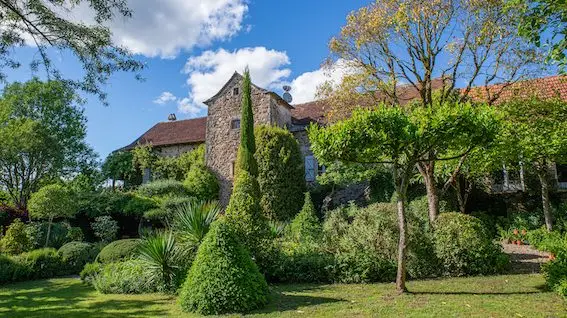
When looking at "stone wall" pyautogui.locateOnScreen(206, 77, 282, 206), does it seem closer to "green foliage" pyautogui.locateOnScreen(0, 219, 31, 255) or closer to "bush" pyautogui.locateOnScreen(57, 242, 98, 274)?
"bush" pyautogui.locateOnScreen(57, 242, 98, 274)

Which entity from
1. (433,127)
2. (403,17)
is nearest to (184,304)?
(433,127)

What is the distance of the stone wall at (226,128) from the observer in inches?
917

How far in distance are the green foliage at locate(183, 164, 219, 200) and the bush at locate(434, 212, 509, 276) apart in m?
16.1

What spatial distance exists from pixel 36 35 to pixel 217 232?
18.5 feet

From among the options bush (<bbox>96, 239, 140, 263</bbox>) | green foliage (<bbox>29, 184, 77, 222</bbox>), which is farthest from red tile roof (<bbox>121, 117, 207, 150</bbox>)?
Result: bush (<bbox>96, 239, 140, 263</bbox>)

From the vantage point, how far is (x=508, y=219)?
17359mm

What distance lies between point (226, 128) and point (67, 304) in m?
16.7

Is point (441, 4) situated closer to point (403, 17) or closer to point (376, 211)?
point (403, 17)

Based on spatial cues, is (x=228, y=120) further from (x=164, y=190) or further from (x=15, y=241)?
(x=15, y=241)

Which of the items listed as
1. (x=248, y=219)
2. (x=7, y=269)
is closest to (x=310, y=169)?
(x=248, y=219)

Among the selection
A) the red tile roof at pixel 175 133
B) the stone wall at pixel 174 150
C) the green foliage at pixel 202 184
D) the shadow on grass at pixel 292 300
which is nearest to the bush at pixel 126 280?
the shadow on grass at pixel 292 300

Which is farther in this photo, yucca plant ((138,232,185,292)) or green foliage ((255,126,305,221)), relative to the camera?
green foliage ((255,126,305,221))

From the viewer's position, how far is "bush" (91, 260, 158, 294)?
888 cm

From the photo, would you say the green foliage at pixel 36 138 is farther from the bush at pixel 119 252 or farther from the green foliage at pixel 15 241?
the bush at pixel 119 252
